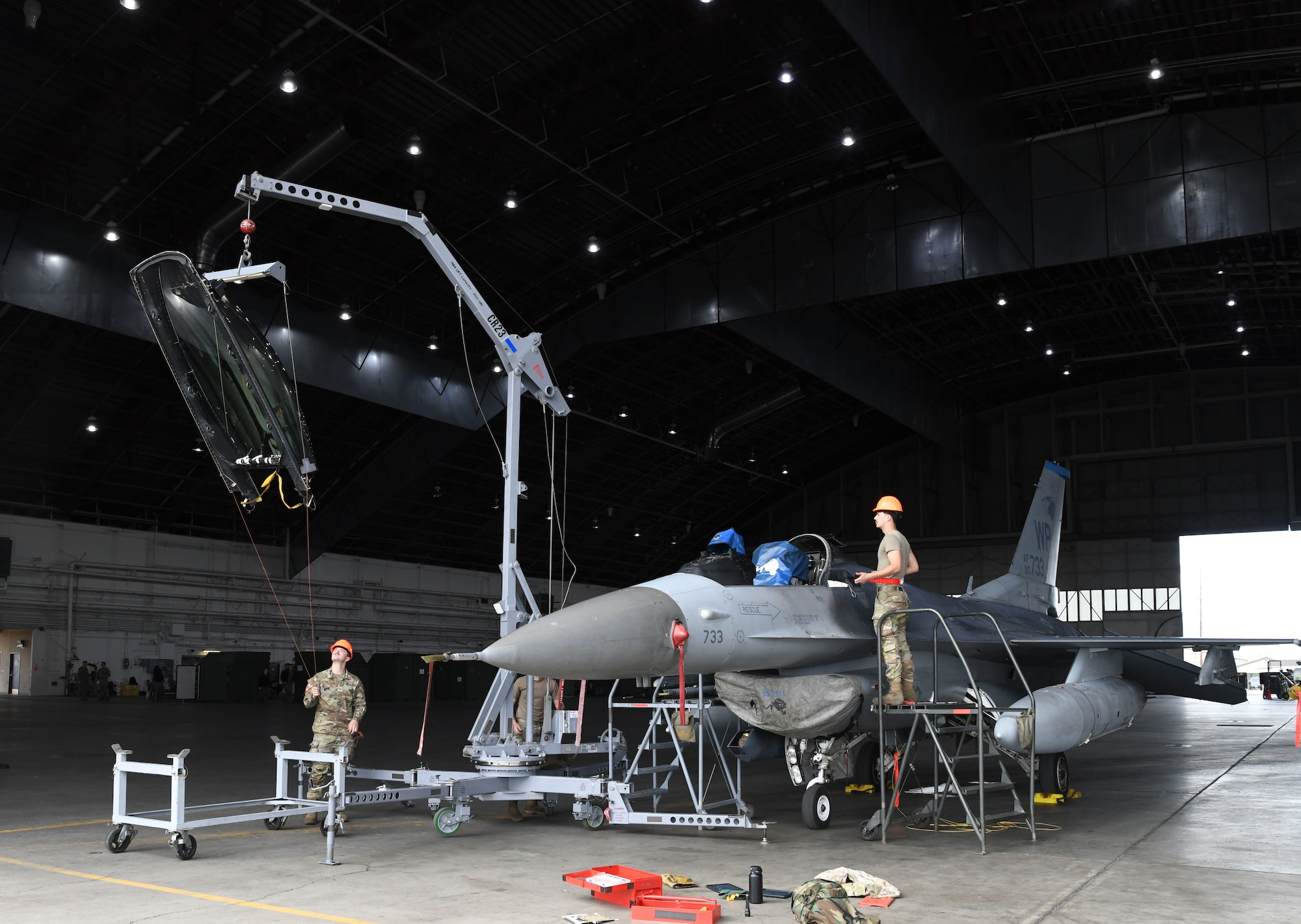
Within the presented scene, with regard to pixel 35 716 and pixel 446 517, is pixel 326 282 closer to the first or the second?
pixel 35 716

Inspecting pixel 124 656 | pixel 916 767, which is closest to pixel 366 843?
pixel 916 767

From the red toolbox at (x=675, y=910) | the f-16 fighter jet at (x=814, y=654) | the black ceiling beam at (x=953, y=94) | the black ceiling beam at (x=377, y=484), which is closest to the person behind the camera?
the red toolbox at (x=675, y=910)

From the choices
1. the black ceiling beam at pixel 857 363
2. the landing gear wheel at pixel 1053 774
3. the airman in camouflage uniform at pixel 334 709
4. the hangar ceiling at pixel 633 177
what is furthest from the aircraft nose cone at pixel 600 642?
the black ceiling beam at pixel 857 363

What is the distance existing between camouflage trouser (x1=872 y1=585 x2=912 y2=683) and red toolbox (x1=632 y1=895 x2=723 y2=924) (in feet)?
12.1

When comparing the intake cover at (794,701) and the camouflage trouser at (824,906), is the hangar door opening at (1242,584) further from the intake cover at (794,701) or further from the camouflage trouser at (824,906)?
the camouflage trouser at (824,906)

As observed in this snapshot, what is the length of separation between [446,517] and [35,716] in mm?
17230

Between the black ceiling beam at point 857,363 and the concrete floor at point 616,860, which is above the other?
the black ceiling beam at point 857,363

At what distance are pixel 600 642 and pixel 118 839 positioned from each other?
13.1ft

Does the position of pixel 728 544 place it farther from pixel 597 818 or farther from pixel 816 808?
pixel 597 818

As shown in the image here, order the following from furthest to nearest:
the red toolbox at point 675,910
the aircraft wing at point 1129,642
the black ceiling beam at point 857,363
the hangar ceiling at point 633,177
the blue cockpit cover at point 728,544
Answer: the black ceiling beam at point 857,363
the hangar ceiling at point 633,177
the aircraft wing at point 1129,642
the blue cockpit cover at point 728,544
the red toolbox at point 675,910

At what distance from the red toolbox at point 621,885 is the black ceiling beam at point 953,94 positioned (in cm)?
1185

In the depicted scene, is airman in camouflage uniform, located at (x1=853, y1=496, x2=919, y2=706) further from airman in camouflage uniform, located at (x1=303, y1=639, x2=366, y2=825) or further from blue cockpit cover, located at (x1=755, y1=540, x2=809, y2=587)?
airman in camouflage uniform, located at (x1=303, y1=639, x2=366, y2=825)

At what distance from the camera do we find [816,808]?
369 inches

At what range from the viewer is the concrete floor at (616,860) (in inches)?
243
